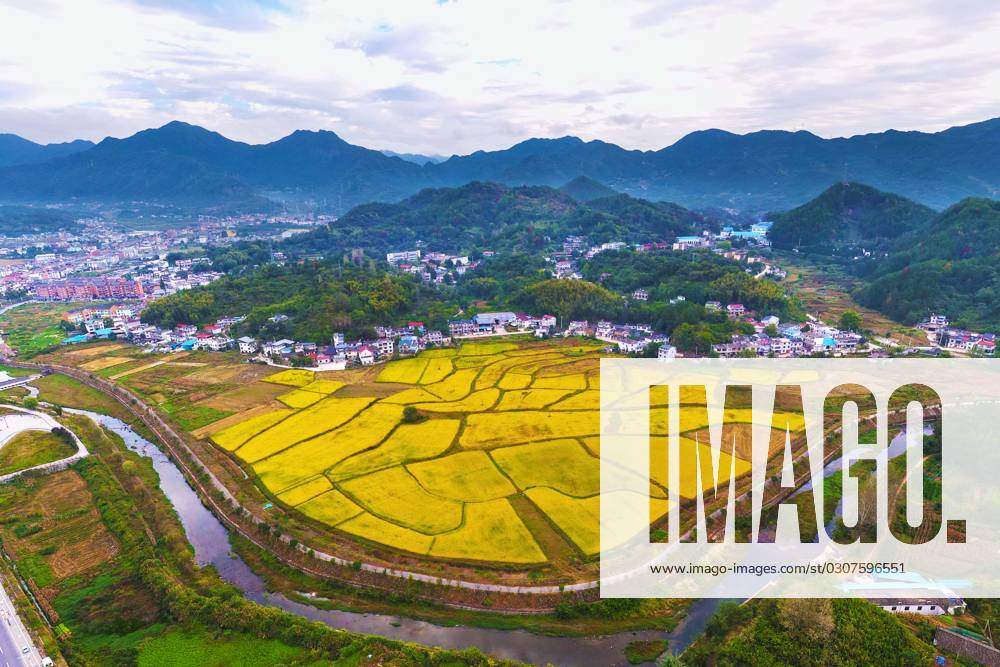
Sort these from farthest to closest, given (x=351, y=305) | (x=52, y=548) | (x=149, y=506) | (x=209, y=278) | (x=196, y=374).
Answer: (x=209, y=278) < (x=351, y=305) < (x=196, y=374) < (x=149, y=506) < (x=52, y=548)

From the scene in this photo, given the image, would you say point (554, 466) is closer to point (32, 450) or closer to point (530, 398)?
point (530, 398)

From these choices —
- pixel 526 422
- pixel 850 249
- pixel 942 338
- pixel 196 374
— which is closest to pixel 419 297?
pixel 196 374

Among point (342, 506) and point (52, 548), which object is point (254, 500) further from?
point (52, 548)

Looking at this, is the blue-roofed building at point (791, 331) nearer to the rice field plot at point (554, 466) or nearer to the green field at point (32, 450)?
the rice field plot at point (554, 466)

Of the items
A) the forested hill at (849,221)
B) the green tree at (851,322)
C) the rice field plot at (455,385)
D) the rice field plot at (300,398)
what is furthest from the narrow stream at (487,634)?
the forested hill at (849,221)

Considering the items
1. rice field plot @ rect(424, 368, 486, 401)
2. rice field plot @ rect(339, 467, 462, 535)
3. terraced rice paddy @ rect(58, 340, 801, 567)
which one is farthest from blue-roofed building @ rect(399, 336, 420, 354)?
rice field plot @ rect(339, 467, 462, 535)

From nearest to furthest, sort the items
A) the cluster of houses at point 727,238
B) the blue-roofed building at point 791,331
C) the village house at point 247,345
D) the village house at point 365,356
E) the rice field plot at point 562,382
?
the rice field plot at point 562,382
the village house at point 365,356
the blue-roofed building at point 791,331
the village house at point 247,345
the cluster of houses at point 727,238
